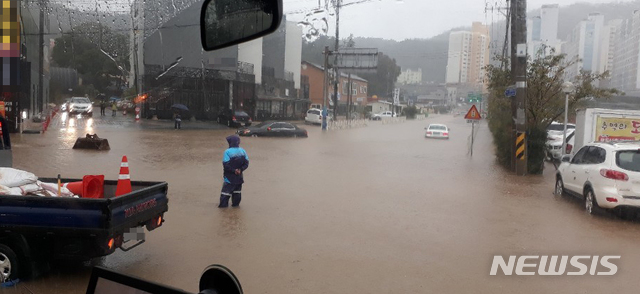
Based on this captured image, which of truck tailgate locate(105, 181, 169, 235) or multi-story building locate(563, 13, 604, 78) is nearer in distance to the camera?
truck tailgate locate(105, 181, 169, 235)

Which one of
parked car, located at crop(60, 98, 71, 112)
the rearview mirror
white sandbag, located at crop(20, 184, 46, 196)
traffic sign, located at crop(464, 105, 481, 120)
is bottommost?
white sandbag, located at crop(20, 184, 46, 196)

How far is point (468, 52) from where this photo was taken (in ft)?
146

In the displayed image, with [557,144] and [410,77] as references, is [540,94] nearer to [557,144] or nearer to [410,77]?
[557,144]

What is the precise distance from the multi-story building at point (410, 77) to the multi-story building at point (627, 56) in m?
28.8

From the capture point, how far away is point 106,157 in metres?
18.8

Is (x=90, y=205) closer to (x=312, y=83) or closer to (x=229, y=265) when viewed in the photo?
(x=229, y=265)

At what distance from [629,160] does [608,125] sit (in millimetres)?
8884

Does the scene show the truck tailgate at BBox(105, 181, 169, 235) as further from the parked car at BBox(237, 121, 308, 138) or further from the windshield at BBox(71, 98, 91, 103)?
the parked car at BBox(237, 121, 308, 138)

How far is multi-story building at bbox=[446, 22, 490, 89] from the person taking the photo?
43.7 meters

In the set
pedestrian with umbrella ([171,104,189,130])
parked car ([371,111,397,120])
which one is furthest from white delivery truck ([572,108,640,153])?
parked car ([371,111,397,120])

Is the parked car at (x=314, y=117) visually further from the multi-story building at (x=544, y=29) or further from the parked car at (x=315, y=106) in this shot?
the multi-story building at (x=544, y=29)

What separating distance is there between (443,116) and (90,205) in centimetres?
7713

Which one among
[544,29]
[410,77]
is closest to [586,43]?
[544,29]

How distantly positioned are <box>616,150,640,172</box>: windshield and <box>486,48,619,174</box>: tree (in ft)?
24.9
